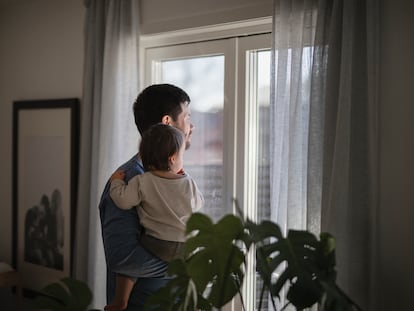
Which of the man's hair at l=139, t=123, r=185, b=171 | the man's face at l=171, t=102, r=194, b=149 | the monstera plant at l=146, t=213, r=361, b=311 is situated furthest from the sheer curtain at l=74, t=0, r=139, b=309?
the monstera plant at l=146, t=213, r=361, b=311

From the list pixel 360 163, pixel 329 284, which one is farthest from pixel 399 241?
pixel 329 284

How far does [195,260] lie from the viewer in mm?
1354

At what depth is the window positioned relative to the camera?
7.80ft

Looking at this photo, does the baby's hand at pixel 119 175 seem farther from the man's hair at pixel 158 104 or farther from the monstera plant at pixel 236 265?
the monstera plant at pixel 236 265

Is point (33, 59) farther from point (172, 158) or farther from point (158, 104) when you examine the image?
point (172, 158)

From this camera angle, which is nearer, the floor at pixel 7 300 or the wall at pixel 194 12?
the wall at pixel 194 12

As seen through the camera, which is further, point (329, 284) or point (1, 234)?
point (1, 234)

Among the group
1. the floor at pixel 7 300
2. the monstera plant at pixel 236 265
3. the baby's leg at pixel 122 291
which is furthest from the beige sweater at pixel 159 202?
the floor at pixel 7 300

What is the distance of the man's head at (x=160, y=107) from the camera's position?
6.10 feet

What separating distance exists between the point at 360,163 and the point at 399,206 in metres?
0.22

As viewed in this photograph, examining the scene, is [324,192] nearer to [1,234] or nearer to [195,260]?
[195,260]

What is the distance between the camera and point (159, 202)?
1773 millimetres

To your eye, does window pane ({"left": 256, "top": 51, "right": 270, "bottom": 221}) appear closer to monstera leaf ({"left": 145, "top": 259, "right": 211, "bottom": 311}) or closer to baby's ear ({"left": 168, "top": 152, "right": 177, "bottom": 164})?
baby's ear ({"left": 168, "top": 152, "right": 177, "bottom": 164})

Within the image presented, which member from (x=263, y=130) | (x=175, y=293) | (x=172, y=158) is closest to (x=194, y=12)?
(x=263, y=130)
